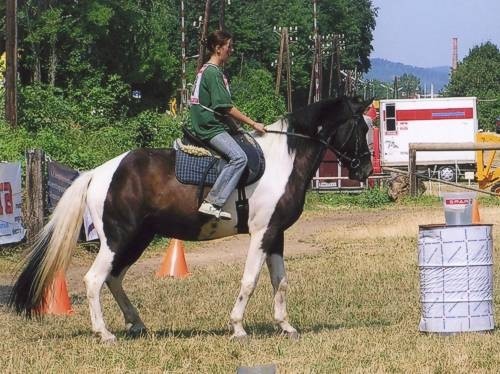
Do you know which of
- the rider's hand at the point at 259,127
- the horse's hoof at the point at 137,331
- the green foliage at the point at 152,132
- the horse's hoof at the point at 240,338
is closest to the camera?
the horse's hoof at the point at 240,338

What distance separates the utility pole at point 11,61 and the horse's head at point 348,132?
1753 cm

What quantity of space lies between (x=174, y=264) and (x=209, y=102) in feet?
23.2

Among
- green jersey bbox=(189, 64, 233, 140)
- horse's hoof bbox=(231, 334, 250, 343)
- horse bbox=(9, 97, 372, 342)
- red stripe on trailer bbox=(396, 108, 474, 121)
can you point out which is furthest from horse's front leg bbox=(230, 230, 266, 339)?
red stripe on trailer bbox=(396, 108, 474, 121)

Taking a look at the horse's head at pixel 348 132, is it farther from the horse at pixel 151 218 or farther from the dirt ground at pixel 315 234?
the dirt ground at pixel 315 234

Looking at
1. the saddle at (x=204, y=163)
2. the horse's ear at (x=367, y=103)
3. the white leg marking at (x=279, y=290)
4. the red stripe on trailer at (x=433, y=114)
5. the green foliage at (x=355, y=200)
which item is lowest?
the green foliage at (x=355, y=200)

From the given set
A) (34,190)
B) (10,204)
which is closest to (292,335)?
(10,204)

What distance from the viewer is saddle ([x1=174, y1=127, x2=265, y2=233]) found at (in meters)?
9.96

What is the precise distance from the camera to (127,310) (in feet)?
34.2

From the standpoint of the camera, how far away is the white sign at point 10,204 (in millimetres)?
18422

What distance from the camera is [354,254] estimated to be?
19.6 m

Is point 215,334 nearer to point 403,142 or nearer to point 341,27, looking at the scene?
point 403,142

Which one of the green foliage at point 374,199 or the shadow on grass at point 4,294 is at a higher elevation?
the shadow on grass at point 4,294

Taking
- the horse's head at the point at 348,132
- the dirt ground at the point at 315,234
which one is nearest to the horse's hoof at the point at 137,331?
the horse's head at the point at 348,132

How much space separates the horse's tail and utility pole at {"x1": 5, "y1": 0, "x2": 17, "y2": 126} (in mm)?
17404
